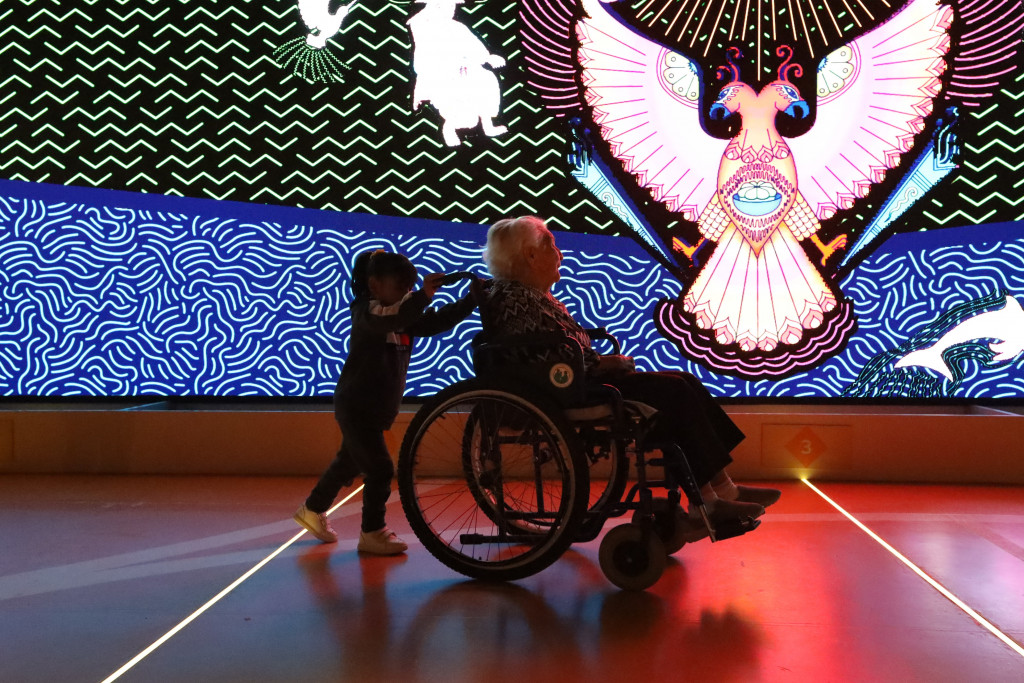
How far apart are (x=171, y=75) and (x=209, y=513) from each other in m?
2.15

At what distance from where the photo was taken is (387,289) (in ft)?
8.01

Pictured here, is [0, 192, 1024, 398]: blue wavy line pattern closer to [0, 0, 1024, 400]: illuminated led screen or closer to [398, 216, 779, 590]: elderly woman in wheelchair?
[0, 0, 1024, 400]: illuminated led screen

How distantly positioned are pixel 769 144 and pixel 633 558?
7.68 ft

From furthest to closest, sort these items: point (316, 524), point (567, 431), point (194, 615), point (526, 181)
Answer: point (526, 181) → point (316, 524) → point (567, 431) → point (194, 615)

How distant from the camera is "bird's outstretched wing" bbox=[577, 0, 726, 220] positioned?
386 centimetres

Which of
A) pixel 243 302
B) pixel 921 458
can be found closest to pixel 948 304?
pixel 921 458

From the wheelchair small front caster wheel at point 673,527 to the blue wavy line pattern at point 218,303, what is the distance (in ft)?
5.26

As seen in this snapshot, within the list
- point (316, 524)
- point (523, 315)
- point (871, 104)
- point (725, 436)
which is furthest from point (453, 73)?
point (725, 436)

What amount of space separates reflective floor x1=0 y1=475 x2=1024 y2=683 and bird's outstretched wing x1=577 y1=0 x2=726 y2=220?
61.0 inches

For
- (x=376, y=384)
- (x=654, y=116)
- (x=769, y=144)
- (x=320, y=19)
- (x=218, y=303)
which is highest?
(x=320, y=19)

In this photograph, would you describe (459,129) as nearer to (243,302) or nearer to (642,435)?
(243,302)

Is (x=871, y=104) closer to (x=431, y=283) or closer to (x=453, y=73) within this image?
(x=453, y=73)

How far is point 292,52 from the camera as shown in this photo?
13.2ft

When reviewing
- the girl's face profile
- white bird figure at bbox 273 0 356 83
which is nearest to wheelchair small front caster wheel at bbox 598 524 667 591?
the girl's face profile
